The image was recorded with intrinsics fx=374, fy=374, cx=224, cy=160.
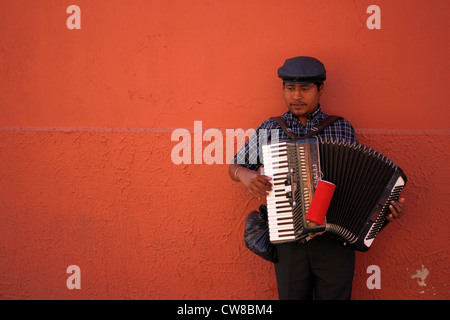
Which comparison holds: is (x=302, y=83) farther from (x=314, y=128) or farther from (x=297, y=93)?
(x=314, y=128)

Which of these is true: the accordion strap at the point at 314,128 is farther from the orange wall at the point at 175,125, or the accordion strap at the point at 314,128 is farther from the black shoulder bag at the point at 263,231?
the orange wall at the point at 175,125

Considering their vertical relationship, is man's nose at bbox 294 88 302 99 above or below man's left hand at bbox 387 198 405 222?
above

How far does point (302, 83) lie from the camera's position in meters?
2.05

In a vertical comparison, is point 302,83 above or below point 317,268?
above

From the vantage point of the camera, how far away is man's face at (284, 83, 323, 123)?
2.07 meters

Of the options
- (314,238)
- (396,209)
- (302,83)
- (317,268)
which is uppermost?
(302,83)

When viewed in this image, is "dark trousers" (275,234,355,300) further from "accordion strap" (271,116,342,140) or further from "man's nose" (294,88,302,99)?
"man's nose" (294,88,302,99)

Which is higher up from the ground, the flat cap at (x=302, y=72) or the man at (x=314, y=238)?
the flat cap at (x=302, y=72)

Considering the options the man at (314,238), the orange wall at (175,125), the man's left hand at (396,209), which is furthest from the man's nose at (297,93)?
the man's left hand at (396,209)

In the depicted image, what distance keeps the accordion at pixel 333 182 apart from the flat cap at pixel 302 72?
15.0 inches

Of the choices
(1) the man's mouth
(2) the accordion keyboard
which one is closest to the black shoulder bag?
(1) the man's mouth

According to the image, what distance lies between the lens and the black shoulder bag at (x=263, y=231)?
6.70ft

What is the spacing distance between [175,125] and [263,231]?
96 cm

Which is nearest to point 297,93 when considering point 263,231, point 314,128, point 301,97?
point 301,97
